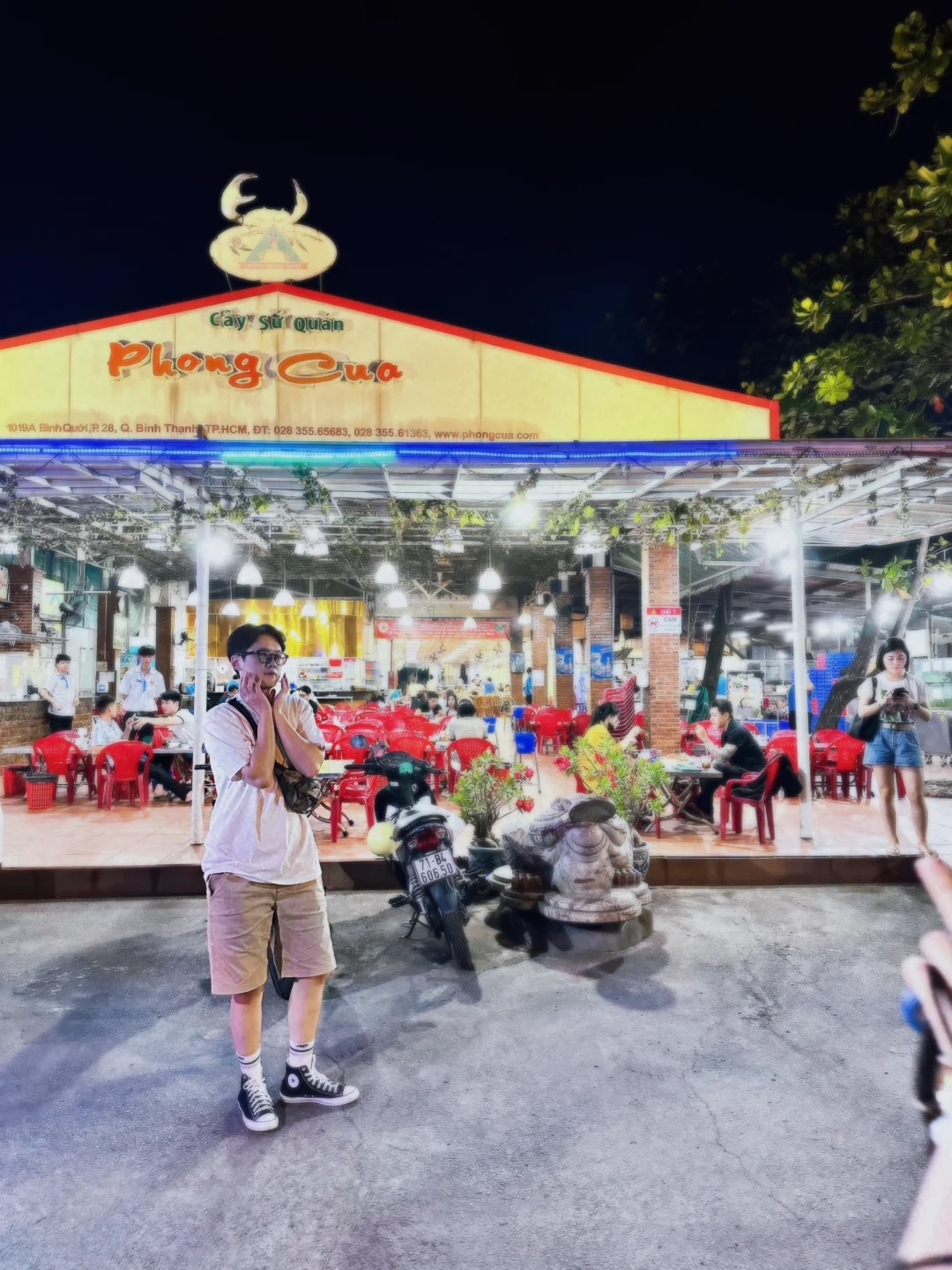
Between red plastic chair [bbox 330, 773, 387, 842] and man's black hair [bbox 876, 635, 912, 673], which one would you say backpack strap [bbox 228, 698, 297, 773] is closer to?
red plastic chair [bbox 330, 773, 387, 842]

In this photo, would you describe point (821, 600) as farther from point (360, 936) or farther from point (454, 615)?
point (360, 936)

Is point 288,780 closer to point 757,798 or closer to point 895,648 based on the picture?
point 757,798

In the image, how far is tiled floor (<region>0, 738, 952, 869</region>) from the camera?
634 cm

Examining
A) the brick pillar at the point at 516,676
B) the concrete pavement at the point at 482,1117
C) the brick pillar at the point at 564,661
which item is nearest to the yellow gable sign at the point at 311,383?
the concrete pavement at the point at 482,1117

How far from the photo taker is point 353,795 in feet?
24.8

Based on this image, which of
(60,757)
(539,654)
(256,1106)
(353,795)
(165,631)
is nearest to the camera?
(256,1106)

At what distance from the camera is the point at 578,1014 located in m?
3.79

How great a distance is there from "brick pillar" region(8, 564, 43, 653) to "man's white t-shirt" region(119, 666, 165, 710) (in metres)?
4.85

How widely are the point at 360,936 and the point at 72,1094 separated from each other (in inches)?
83.6

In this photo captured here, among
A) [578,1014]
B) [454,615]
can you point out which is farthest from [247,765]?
[454,615]

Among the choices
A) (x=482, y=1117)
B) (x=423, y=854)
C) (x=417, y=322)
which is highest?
(x=417, y=322)

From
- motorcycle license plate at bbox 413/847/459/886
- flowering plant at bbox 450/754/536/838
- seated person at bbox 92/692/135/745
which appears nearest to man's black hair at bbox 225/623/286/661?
motorcycle license plate at bbox 413/847/459/886

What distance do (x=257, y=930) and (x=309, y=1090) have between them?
69 cm

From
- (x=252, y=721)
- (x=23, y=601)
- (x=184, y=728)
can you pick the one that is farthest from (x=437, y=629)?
(x=252, y=721)
